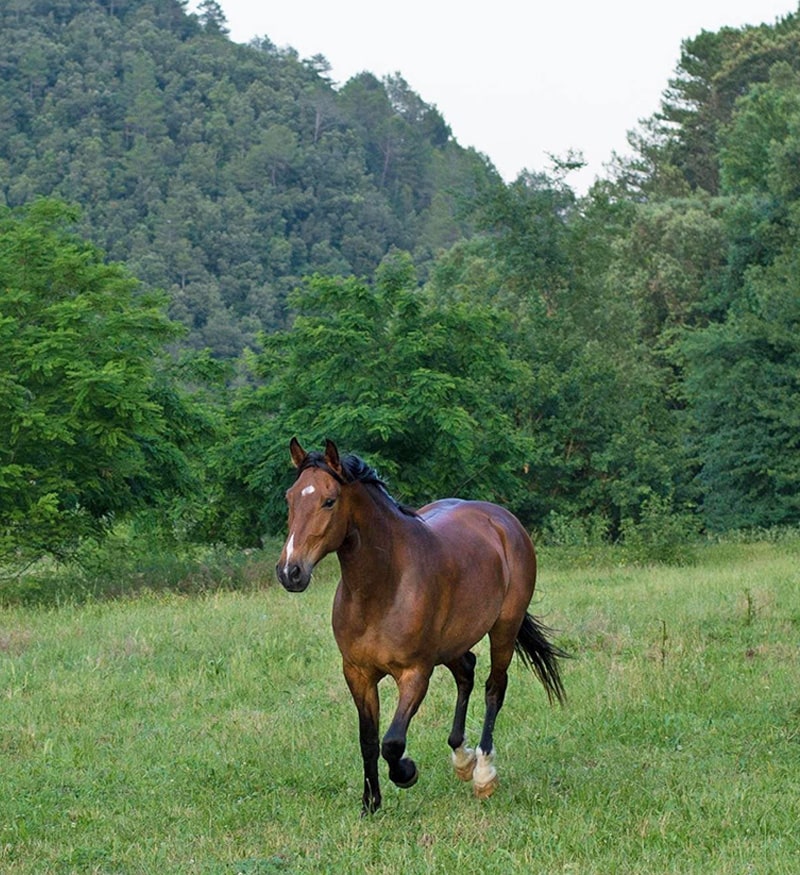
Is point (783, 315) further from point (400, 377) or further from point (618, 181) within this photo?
point (618, 181)

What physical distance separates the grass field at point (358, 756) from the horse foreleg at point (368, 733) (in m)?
0.13

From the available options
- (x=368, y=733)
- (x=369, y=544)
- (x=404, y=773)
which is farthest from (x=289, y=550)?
(x=404, y=773)

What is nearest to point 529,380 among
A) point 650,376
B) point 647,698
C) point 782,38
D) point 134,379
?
point 650,376

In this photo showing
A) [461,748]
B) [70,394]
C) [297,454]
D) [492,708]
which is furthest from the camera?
[70,394]

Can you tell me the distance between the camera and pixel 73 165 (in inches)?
4080

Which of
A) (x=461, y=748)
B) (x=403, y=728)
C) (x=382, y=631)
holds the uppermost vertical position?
(x=382, y=631)

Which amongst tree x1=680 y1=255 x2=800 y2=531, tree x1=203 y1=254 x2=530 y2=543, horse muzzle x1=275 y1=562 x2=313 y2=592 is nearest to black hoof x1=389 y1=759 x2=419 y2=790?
horse muzzle x1=275 y1=562 x2=313 y2=592

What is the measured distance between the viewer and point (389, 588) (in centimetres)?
679

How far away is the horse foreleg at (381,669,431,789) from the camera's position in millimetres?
6566

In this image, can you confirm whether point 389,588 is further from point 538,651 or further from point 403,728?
point 538,651

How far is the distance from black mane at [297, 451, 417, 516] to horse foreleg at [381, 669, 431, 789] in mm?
973

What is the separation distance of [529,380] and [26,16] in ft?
399

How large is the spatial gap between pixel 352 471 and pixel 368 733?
146 cm

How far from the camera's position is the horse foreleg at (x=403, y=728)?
21.5 ft
